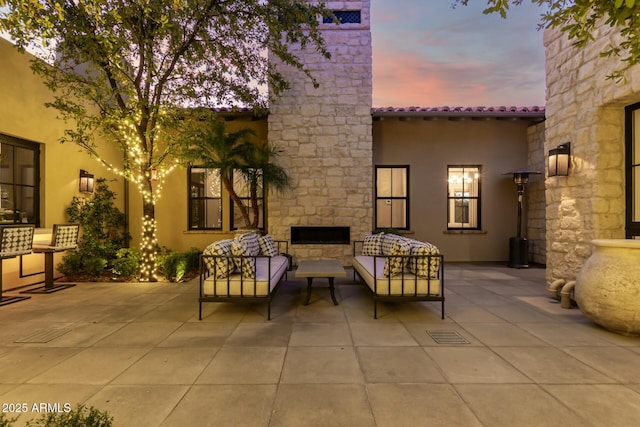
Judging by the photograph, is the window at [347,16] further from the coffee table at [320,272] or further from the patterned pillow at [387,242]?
the coffee table at [320,272]

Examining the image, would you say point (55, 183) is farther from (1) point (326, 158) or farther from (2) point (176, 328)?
(1) point (326, 158)

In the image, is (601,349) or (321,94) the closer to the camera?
(601,349)

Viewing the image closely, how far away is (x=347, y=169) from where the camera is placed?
782cm

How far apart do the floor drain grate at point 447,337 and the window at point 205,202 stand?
262 inches

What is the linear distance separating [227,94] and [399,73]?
512 cm

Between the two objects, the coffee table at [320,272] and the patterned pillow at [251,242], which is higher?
the patterned pillow at [251,242]

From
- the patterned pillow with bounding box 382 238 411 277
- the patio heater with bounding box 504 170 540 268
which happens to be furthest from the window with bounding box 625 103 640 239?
the patio heater with bounding box 504 170 540 268

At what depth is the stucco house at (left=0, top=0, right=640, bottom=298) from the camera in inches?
240

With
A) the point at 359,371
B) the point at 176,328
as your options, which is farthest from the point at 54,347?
the point at 359,371

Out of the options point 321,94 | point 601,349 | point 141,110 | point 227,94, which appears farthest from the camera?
point 321,94

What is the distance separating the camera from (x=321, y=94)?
7.78 metres

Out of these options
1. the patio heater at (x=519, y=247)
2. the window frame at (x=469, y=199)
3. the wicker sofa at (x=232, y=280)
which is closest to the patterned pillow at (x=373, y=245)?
the wicker sofa at (x=232, y=280)

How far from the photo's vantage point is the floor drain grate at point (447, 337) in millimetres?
3273

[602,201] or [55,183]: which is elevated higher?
[55,183]
